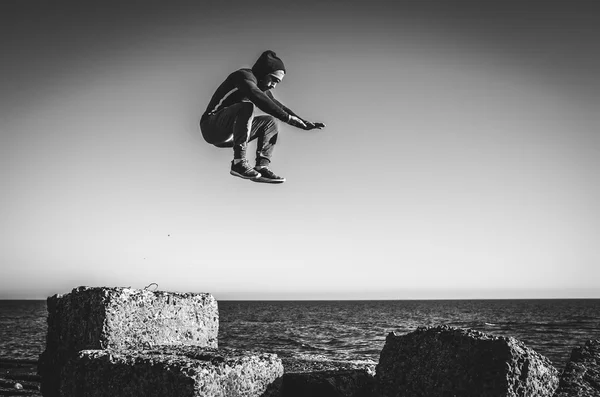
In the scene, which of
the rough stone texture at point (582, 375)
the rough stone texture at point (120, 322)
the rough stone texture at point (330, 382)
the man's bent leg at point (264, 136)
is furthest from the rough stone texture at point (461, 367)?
the man's bent leg at point (264, 136)

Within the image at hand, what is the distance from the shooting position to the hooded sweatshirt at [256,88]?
474 cm

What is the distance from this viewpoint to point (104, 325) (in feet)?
14.0

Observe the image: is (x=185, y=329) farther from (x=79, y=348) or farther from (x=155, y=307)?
(x=79, y=348)

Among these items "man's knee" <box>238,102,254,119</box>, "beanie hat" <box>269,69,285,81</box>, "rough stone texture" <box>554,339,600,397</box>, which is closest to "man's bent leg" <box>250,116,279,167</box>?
"man's knee" <box>238,102,254,119</box>

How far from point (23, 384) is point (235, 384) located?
587 inches

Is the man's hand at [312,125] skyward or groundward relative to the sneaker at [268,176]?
skyward

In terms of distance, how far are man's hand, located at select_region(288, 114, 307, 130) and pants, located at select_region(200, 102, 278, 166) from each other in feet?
1.18

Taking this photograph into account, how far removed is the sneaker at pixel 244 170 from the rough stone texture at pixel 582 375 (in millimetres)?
2979

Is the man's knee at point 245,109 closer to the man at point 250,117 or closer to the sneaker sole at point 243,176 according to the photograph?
the man at point 250,117

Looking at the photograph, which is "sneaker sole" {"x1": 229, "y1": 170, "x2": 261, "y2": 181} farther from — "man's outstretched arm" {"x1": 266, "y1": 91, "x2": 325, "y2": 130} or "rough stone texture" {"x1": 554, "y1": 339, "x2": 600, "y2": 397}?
"rough stone texture" {"x1": 554, "y1": 339, "x2": 600, "y2": 397}

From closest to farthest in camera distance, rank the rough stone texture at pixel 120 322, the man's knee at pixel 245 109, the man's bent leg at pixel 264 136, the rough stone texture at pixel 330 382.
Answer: the rough stone texture at pixel 330 382, the rough stone texture at pixel 120 322, the man's knee at pixel 245 109, the man's bent leg at pixel 264 136

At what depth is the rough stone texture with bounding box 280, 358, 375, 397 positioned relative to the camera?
13.8 ft

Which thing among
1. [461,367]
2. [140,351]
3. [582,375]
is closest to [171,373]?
[140,351]

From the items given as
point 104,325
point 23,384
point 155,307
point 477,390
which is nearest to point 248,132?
point 155,307
